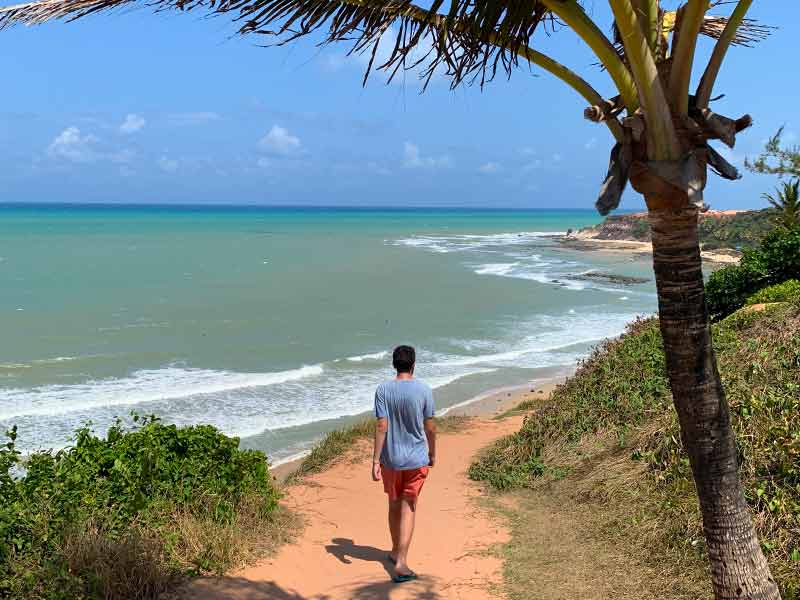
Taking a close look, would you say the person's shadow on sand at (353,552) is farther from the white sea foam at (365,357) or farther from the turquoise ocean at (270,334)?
the white sea foam at (365,357)

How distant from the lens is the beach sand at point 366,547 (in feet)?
18.9

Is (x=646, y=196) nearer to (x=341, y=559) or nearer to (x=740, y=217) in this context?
(x=341, y=559)

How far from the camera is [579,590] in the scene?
5602 millimetres

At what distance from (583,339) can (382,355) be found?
6141mm

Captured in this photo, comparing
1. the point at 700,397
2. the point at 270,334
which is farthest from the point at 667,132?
the point at 270,334

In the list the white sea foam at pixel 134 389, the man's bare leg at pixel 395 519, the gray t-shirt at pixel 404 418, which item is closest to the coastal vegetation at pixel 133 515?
the man's bare leg at pixel 395 519

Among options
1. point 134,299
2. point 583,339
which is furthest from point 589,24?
point 134,299

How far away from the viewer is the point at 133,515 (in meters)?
6.04

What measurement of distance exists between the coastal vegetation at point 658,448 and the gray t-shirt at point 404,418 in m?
1.41

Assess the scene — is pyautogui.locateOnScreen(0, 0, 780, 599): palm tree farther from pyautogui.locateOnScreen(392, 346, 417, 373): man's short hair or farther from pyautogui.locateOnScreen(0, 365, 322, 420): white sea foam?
pyautogui.locateOnScreen(0, 365, 322, 420): white sea foam

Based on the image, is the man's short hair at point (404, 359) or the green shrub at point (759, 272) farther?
the green shrub at point (759, 272)

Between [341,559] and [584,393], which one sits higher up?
[584,393]

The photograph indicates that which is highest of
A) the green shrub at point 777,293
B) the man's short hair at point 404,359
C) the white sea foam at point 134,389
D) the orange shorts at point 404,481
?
the green shrub at point 777,293

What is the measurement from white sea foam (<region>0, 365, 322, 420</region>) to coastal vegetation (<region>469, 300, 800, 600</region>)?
7.20m
